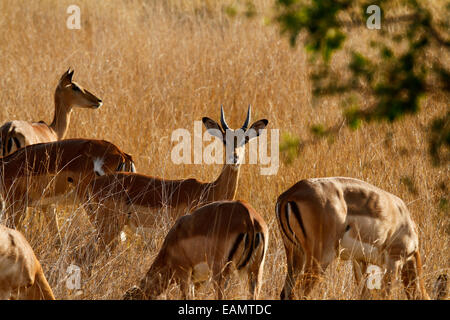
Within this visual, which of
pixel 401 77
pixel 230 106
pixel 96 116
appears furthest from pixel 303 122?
pixel 401 77

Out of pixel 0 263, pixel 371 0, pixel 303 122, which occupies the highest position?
pixel 371 0

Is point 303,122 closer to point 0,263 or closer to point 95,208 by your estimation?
point 95,208

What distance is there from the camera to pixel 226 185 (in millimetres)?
5496

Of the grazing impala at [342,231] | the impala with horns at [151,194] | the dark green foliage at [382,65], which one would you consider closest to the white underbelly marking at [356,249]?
the grazing impala at [342,231]

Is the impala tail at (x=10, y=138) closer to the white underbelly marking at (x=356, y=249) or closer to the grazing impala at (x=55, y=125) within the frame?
the grazing impala at (x=55, y=125)

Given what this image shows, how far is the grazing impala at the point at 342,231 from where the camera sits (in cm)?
387

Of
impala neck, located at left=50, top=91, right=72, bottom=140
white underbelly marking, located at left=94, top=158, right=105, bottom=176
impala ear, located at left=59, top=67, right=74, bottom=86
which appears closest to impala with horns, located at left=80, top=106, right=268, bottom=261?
white underbelly marking, located at left=94, top=158, right=105, bottom=176

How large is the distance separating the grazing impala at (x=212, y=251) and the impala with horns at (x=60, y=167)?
87.7 inches

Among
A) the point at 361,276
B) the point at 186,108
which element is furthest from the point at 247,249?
the point at 186,108

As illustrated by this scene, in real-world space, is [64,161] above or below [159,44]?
below

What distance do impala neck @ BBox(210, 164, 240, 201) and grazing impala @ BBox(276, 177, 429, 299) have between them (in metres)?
1.49

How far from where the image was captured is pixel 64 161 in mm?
5953

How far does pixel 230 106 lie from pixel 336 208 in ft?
14.5

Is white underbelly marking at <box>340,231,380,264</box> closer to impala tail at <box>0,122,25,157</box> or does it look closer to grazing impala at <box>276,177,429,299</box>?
grazing impala at <box>276,177,429,299</box>
